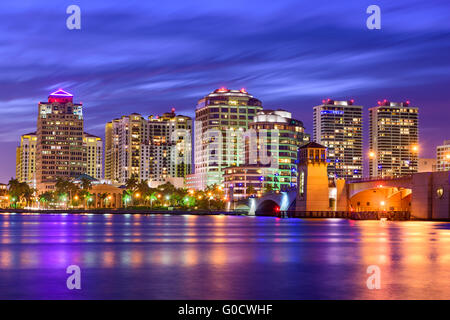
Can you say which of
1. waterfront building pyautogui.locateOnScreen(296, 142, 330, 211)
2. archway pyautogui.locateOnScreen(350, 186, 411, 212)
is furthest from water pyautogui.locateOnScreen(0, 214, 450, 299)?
archway pyautogui.locateOnScreen(350, 186, 411, 212)

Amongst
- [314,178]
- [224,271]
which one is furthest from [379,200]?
[224,271]

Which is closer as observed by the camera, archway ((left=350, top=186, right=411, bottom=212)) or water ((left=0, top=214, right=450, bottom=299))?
water ((left=0, top=214, right=450, bottom=299))

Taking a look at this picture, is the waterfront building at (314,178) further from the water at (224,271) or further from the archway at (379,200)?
the water at (224,271)

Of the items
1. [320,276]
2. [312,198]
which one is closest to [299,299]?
[320,276]

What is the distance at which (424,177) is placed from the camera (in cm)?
14212

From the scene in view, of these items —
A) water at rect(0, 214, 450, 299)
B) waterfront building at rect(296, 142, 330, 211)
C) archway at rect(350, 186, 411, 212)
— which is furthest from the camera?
waterfront building at rect(296, 142, 330, 211)

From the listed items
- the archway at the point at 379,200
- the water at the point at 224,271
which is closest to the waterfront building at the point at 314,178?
the archway at the point at 379,200

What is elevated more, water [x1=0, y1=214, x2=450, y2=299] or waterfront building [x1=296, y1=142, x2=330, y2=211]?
waterfront building [x1=296, y1=142, x2=330, y2=211]

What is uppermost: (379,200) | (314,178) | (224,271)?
(314,178)

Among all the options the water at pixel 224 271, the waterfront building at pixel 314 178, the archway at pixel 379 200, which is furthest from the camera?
the waterfront building at pixel 314 178

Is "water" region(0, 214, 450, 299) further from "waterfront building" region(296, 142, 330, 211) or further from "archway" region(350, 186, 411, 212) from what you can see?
"archway" region(350, 186, 411, 212)

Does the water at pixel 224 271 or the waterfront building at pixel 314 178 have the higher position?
the waterfront building at pixel 314 178

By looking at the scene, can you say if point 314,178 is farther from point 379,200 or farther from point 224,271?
point 224,271
